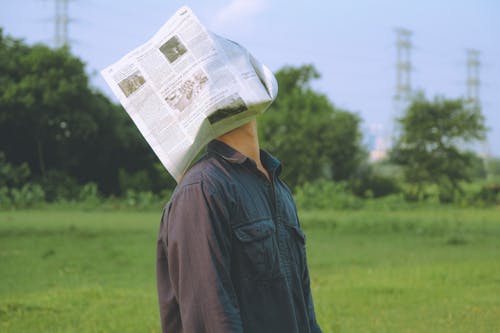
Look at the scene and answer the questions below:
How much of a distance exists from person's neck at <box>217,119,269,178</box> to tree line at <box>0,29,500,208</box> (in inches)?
1086

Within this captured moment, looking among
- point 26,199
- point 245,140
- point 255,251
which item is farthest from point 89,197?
point 255,251

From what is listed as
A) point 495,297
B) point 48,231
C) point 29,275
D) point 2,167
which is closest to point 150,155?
point 2,167

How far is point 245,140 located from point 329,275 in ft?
26.2

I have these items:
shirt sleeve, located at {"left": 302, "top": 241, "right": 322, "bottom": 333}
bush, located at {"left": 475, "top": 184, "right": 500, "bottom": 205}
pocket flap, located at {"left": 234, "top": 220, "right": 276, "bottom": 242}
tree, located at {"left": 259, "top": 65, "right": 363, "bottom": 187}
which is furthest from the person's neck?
tree, located at {"left": 259, "top": 65, "right": 363, "bottom": 187}

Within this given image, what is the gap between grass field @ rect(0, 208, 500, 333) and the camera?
660 centimetres

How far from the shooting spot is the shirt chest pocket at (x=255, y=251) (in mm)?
1984

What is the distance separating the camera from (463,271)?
9.59m

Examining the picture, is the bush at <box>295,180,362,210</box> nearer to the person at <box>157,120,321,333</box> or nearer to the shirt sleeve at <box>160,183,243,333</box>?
the person at <box>157,120,321,333</box>

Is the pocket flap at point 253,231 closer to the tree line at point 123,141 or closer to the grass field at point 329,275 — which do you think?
the grass field at point 329,275

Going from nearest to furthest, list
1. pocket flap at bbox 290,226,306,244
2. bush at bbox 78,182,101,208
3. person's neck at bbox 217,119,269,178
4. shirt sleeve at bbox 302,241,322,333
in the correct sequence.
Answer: person's neck at bbox 217,119,269,178 < pocket flap at bbox 290,226,306,244 < shirt sleeve at bbox 302,241,322,333 < bush at bbox 78,182,101,208

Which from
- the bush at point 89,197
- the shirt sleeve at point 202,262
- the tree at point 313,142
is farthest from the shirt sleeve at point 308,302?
the tree at point 313,142

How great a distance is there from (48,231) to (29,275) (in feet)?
19.4

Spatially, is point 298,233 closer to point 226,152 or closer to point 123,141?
point 226,152

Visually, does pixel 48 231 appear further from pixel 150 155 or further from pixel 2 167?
pixel 150 155
